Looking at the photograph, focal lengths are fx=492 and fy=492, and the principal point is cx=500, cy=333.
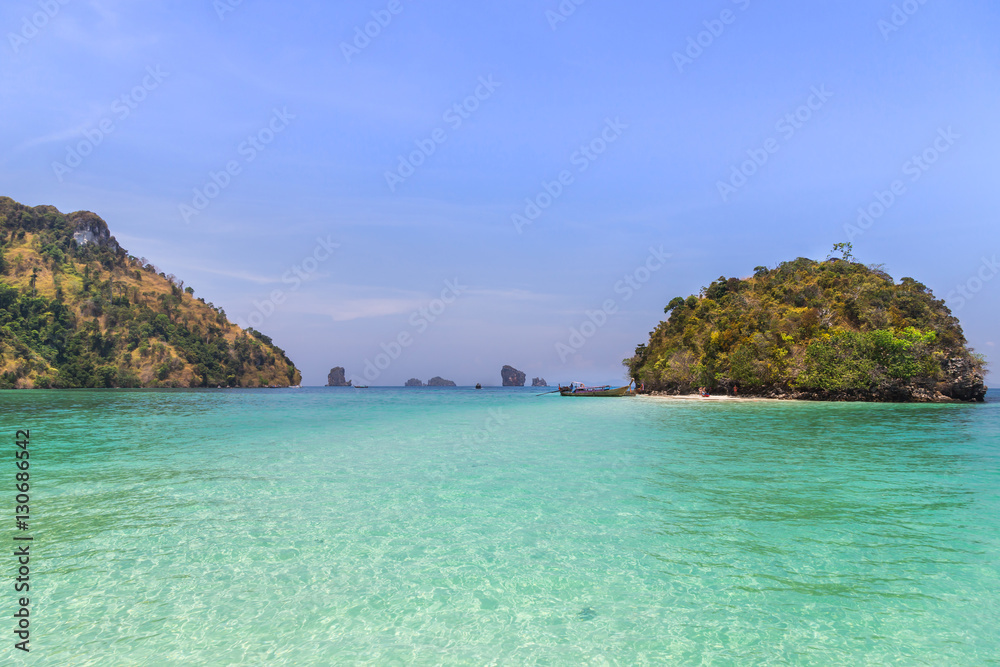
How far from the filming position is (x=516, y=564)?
622cm

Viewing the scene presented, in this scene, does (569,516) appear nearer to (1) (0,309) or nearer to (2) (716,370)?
(2) (716,370)

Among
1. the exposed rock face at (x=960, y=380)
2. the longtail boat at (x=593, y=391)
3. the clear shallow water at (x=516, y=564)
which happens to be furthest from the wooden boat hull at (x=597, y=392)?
the clear shallow water at (x=516, y=564)

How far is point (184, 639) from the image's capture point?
173 inches

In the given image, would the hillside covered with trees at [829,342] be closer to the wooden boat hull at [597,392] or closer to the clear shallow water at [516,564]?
the wooden boat hull at [597,392]

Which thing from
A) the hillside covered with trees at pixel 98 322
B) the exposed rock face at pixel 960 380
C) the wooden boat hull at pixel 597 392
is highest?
the hillside covered with trees at pixel 98 322

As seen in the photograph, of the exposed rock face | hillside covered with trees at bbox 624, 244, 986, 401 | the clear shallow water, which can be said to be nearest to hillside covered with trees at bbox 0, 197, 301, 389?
hillside covered with trees at bbox 624, 244, 986, 401

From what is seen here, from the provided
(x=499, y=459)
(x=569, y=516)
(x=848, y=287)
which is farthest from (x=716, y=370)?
(x=569, y=516)

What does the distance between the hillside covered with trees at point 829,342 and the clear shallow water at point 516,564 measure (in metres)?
45.0

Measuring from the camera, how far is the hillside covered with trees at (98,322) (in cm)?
11803

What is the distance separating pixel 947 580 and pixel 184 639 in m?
8.07

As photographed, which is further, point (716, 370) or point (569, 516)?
point (716, 370)

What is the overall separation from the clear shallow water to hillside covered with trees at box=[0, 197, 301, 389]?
138 meters

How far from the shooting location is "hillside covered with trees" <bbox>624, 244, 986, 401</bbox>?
167ft

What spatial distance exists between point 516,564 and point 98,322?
16860cm
